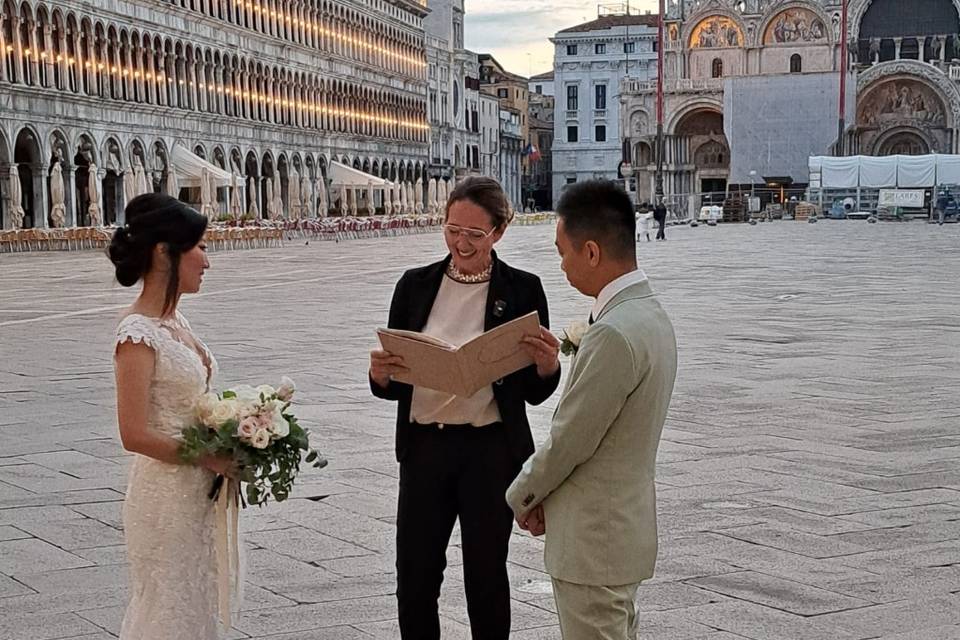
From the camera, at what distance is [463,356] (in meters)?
3.34

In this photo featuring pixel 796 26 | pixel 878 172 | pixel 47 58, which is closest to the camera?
pixel 47 58

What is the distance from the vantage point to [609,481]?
2.90m

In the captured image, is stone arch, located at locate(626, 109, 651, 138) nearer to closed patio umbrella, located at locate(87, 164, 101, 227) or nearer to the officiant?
closed patio umbrella, located at locate(87, 164, 101, 227)

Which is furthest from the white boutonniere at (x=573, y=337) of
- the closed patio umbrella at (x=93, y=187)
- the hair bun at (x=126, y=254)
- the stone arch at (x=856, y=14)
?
the stone arch at (x=856, y=14)

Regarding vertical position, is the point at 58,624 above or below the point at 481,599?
below

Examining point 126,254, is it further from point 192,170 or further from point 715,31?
point 715,31

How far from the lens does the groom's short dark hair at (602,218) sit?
2.89 meters

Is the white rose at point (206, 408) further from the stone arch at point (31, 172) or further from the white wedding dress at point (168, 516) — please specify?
the stone arch at point (31, 172)

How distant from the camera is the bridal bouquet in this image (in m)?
3.23

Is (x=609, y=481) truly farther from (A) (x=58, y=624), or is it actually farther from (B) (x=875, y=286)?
(B) (x=875, y=286)

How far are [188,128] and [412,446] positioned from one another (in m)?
44.8

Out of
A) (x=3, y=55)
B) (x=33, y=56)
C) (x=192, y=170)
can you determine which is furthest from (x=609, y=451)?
(x=192, y=170)

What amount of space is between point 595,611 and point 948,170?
5850cm

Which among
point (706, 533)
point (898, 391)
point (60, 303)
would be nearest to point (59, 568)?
point (706, 533)
